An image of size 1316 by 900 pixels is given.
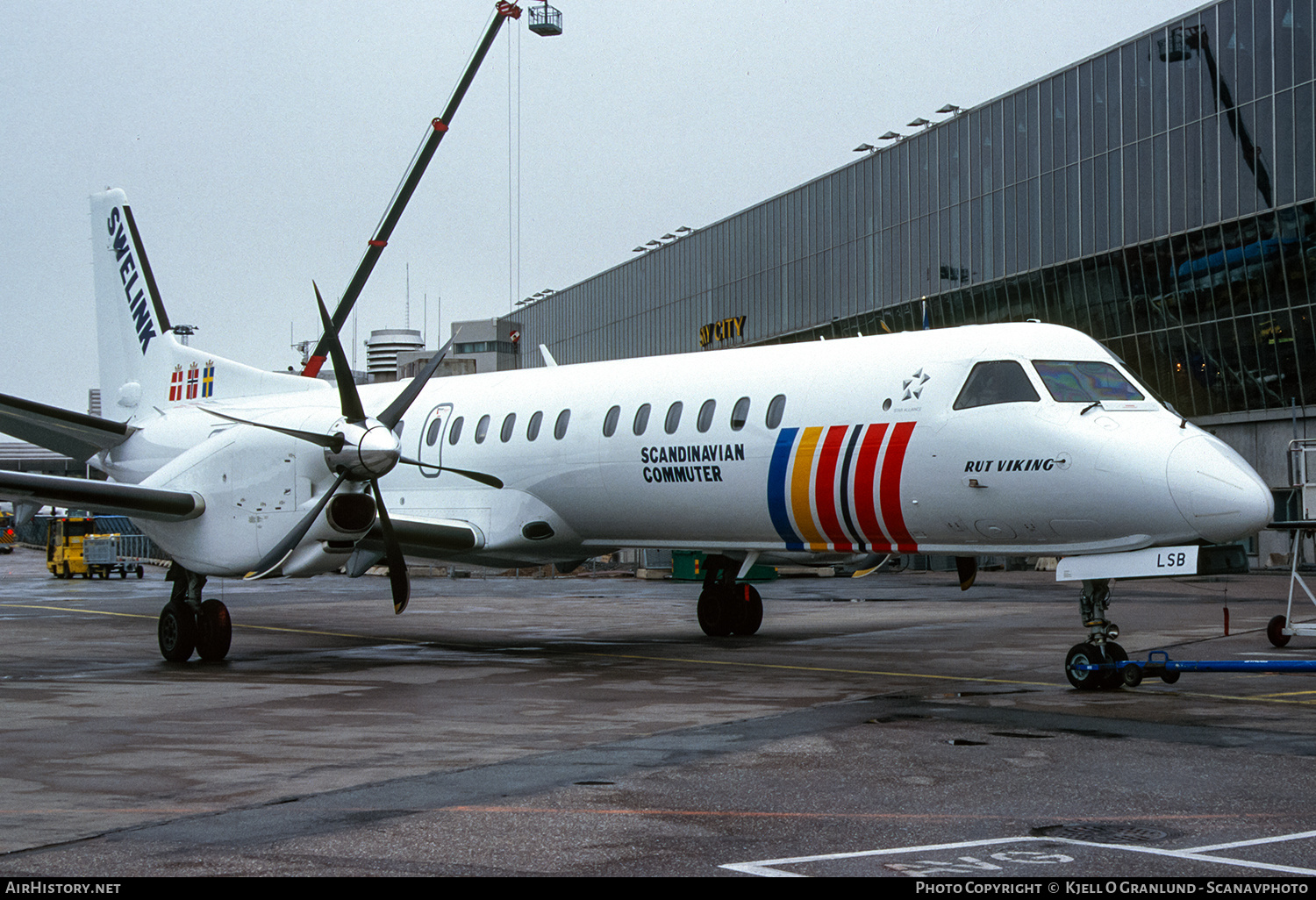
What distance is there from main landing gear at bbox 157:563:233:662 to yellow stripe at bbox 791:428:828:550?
713cm

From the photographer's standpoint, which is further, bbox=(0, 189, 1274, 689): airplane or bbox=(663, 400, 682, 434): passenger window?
bbox=(663, 400, 682, 434): passenger window

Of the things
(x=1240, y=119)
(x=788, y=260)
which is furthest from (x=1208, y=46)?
(x=788, y=260)

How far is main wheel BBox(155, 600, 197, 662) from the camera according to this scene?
53.7 feet

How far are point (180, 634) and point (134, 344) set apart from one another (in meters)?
7.12

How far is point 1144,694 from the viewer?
39.8 ft

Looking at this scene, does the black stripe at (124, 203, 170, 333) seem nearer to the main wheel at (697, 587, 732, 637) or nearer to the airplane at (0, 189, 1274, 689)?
the airplane at (0, 189, 1274, 689)

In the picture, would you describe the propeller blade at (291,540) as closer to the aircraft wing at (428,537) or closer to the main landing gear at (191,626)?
the aircraft wing at (428,537)

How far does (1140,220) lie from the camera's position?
139 ft

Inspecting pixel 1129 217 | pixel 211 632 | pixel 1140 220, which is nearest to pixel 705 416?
pixel 211 632

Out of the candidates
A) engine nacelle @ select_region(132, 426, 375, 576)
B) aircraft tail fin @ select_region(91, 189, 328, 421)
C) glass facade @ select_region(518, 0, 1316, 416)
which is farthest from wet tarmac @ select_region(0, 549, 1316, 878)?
glass facade @ select_region(518, 0, 1316, 416)

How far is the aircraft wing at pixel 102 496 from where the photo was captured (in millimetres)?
14906

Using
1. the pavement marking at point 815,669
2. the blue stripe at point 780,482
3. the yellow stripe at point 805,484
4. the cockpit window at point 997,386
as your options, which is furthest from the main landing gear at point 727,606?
the cockpit window at point 997,386

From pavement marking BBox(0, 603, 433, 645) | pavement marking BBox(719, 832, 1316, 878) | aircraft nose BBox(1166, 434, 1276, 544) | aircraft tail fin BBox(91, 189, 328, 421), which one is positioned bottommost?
pavement marking BBox(0, 603, 433, 645)

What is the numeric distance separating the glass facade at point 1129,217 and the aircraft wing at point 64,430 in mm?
31469
